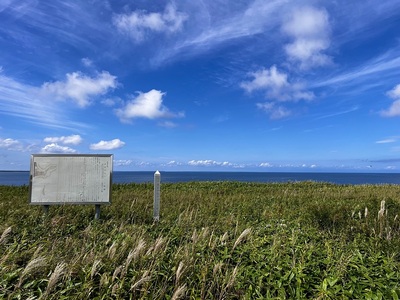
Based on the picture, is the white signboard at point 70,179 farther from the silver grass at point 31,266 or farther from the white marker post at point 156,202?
the silver grass at point 31,266

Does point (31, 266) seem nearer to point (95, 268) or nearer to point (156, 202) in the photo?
point (95, 268)

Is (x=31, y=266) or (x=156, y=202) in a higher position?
(x=156, y=202)

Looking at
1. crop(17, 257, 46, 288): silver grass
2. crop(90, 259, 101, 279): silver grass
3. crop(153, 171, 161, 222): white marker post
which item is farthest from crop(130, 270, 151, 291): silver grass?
crop(153, 171, 161, 222): white marker post

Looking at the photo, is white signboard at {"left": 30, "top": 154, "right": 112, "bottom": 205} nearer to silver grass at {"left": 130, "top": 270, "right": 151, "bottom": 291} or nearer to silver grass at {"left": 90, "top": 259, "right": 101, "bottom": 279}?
silver grass at {"left": 90, "top": 259, "right": 101, "bottom": 279}

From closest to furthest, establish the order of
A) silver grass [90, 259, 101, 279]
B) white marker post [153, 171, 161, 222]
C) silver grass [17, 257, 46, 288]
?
silver grass [17, 257, 46, 288]
silver grass [90, 259, 101, 279]
white marker post [153, 171, 161, 222]

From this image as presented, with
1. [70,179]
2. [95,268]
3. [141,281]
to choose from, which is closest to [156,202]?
[70,179]

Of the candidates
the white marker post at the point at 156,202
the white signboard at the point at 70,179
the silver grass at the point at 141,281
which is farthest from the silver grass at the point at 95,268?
the white signboard at the point at 70,179

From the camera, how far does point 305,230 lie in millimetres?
5859

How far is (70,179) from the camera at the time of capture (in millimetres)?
7594

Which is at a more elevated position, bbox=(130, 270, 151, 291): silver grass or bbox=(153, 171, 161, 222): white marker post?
bbox=(153, 171, 161, 222): white marker post

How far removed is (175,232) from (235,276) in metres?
2.35

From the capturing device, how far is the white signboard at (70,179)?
7.48 meters

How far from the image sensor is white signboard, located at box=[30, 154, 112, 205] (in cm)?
748

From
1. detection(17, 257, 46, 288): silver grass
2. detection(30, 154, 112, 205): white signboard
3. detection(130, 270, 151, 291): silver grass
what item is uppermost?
detection(30, 154, 112, 205): white signboard
